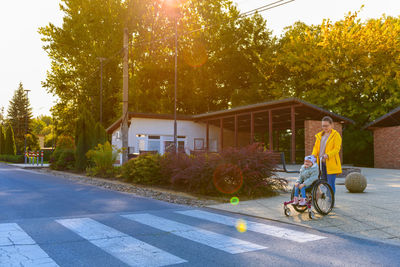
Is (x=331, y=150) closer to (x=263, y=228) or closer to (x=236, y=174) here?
(x=263, y=228)

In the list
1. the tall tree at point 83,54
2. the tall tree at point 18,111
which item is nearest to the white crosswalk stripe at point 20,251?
the tall tree at point 83,54

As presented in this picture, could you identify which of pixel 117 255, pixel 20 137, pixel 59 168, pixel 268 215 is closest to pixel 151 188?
pixel 268 215

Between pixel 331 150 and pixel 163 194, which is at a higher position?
pixel 331 150

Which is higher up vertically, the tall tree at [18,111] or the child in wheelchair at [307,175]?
the tall tree at [18,111]

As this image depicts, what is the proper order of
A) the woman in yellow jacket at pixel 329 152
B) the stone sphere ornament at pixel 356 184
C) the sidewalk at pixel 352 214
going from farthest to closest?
the stone sphere ornament at pixel 356 184
the woman in yellow jacket at pixel 329 152
the sidewalk at pixel 352 214

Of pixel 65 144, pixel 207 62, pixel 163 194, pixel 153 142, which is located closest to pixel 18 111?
pixel 207 62

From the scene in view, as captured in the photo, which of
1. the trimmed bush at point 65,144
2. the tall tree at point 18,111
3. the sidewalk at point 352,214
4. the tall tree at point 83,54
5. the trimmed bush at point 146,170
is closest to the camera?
the sidewalk at point 352,214

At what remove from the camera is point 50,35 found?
149 ft

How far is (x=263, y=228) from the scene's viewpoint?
6.65 meters

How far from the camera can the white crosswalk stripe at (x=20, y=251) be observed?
14.8ft

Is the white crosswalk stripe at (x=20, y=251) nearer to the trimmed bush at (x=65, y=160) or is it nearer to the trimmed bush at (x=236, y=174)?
the trimmed bush at (x=236, y=174)

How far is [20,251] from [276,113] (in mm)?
28095

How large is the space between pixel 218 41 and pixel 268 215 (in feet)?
142

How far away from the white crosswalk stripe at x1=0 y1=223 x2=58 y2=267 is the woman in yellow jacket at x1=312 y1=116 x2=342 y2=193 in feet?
18.1
